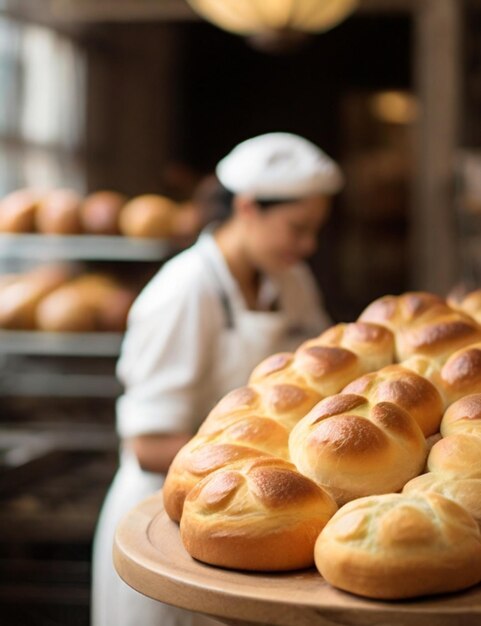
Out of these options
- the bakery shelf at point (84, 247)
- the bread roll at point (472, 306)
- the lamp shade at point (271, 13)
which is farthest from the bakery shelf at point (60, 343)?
the bread roll at point (472, 306)

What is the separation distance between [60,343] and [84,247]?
38 cm

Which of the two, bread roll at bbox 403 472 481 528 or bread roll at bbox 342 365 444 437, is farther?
bread roll at bbox 342 365 444 437

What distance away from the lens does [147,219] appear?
3.83m

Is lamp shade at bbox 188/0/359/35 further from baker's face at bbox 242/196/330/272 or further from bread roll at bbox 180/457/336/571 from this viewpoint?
bread roll at bbox 180/457/336/571

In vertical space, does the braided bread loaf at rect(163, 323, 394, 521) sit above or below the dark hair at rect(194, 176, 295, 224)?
below

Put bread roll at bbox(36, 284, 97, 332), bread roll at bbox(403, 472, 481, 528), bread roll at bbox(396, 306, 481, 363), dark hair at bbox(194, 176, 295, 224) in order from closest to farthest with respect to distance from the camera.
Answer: bread roll at bbox(403, 472, 481, 528), bread roll at bbox(396, 306, 481, 363), dark hair at bbox(194, 176, 295, 224), bread roll at bbox(36, 284, 97, 332)

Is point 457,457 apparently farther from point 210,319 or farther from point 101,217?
point 101,217

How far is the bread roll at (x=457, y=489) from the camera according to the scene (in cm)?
97

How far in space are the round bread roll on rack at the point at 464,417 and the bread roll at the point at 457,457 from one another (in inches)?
0.6

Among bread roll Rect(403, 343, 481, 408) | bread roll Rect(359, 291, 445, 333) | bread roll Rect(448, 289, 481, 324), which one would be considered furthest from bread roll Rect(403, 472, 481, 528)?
bread roll Rect(448, 289, 481, 324)

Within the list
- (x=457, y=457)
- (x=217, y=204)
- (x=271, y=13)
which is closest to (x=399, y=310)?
(x=457, y=457)

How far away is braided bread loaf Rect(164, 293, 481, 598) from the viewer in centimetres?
94

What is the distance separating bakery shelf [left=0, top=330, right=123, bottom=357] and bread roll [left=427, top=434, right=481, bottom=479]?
111 inches

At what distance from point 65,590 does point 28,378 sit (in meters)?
1.17
